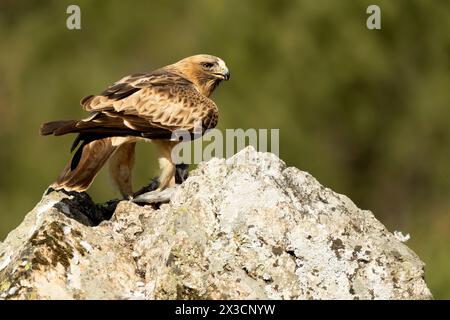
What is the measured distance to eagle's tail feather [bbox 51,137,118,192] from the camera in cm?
777

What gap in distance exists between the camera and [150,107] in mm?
8766

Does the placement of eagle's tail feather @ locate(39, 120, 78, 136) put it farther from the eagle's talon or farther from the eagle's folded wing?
the eagle's talon

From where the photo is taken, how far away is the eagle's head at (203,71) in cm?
1005

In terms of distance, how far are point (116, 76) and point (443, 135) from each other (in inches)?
358

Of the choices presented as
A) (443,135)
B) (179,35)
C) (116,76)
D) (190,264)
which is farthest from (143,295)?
(179,35)

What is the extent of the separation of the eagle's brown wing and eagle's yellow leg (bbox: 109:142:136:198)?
1.08ft

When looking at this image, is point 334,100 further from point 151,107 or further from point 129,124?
point 129,124

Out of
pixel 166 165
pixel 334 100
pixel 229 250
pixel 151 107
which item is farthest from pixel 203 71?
pixel 334 100

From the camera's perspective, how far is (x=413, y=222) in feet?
77.4

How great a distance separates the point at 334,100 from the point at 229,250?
56.2ft

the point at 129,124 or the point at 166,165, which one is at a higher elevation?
the point at 129,124

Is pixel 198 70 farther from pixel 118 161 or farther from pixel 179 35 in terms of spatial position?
pixel 179 35

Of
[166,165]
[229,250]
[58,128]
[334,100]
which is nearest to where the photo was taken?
[229,250]

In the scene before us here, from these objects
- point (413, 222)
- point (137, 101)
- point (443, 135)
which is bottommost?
point (413, 222)
